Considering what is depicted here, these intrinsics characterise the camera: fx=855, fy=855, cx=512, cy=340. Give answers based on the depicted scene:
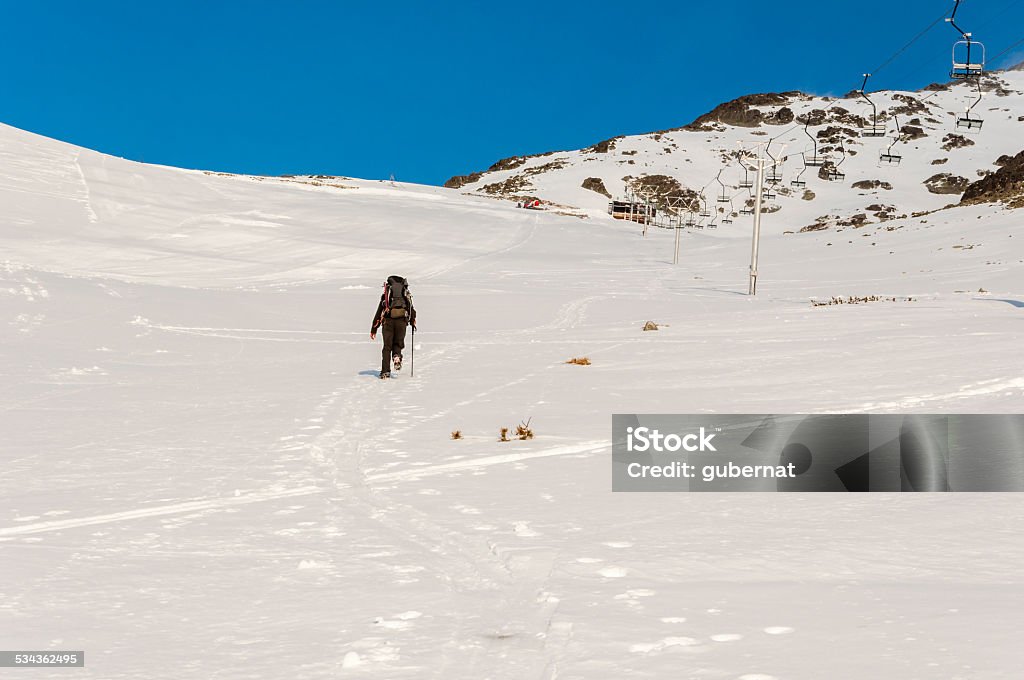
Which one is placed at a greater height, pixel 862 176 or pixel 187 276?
pixel 862 176

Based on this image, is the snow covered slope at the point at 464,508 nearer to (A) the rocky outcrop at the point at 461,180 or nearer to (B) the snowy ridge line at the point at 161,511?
(B) the snowy ridge line at the point at 161,511

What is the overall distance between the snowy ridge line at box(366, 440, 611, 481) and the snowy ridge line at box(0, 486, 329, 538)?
27.1 inches

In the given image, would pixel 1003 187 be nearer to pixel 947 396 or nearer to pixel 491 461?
pixel 947 396

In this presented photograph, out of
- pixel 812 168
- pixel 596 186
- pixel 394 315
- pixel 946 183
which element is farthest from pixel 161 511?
pixel 812 168

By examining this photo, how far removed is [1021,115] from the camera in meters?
163

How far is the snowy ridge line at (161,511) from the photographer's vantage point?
5.84m

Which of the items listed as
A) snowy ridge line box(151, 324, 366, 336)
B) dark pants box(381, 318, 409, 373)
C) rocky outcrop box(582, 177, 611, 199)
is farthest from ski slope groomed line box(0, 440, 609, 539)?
rocky outcrop box(582, 177, 611, 199)

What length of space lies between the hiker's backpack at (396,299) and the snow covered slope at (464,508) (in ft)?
4.33

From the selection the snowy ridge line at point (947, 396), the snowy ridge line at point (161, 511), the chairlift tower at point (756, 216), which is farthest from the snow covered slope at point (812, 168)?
the snowy ridge line at point (161, 511)

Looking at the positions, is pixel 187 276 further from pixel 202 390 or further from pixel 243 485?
pixel 243 485

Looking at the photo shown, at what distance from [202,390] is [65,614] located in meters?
8.91

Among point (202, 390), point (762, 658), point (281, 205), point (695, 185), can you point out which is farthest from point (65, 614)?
point (695, 185)

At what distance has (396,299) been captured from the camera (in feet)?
47.2

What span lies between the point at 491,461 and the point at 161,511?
2919 millimetres
